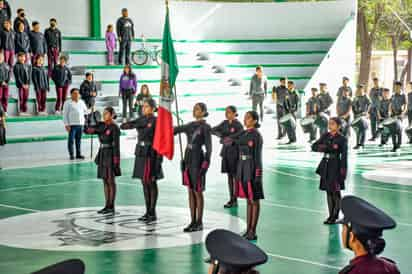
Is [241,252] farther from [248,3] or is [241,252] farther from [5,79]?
[248,3]

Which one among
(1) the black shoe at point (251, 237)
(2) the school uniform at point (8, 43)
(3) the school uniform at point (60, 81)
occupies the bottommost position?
(1) the black shoe at point (251, 237)

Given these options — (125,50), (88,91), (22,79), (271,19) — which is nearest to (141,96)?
(88,91)

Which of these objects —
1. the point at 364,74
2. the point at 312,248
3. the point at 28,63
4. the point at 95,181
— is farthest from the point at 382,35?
the point at 312,248

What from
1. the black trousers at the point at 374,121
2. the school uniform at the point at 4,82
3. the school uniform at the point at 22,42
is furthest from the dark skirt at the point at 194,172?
the black trousers at the point at 374,121

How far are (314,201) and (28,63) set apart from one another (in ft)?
38.5

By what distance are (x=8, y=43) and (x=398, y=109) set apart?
1098 centimetres

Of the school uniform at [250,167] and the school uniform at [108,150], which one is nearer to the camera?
the school uniform at [250,167]

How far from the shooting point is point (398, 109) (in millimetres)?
22281

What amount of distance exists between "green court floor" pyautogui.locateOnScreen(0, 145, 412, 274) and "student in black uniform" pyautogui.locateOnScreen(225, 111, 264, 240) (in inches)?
14.3

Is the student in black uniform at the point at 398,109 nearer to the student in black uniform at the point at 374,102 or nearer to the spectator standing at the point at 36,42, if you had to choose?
the student in black uniform at the point at 374,102

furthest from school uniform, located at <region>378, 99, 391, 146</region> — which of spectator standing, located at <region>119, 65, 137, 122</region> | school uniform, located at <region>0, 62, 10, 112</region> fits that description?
school uniform, located at <region>0, 62, 10, 112</region>

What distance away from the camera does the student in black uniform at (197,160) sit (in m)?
11.3

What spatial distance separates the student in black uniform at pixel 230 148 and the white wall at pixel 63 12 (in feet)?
52.6

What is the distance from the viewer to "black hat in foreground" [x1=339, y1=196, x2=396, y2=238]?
442 cm
